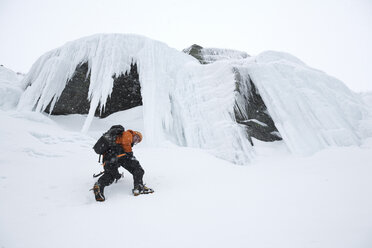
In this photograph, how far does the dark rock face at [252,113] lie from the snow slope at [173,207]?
2.62m

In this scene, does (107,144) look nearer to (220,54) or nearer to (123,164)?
(123,164)

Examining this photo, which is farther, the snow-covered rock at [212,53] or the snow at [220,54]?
the snow at [220,54]

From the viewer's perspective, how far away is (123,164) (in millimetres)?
2939

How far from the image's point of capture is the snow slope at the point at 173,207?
4.77ft

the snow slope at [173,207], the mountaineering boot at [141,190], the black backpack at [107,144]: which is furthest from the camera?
the black backpack at [107,144]

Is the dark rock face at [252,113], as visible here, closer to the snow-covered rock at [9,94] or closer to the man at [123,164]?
the man at [123,164]

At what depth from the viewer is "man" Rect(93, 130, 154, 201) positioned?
2686mm

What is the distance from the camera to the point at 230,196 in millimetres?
2367

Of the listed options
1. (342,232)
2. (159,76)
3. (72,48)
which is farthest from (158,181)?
(72,48)

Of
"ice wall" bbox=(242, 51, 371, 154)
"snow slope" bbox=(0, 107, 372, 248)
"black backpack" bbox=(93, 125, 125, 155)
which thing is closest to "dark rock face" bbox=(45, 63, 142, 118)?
"snow slope" bbox=(0, 107, 372, 248)

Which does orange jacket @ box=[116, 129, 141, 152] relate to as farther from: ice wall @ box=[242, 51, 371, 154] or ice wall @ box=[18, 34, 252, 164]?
ice wall @ box=[242, 51, 371, 154]

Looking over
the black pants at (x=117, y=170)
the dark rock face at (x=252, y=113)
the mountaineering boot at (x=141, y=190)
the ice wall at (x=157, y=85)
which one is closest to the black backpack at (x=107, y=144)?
the black pants at (x=117, y=170)

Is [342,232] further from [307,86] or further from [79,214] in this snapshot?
[307,86]

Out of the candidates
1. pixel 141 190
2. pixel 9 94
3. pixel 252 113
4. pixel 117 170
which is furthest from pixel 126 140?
pixel 9 94
